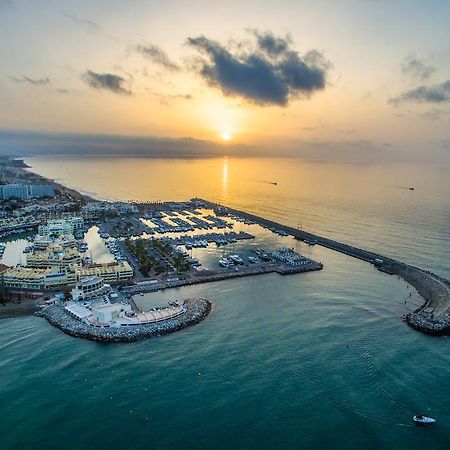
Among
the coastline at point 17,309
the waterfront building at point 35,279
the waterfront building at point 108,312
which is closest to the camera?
the waterfront building at point 108,312

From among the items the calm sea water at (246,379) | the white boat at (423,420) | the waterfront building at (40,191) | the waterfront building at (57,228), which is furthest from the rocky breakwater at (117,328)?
the waterfront building at (40,191)

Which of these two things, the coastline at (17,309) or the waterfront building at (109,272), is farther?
the waterfront building at (109,272)

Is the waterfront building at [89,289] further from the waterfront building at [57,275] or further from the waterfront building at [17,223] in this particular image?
the waterfront building at [17,223]

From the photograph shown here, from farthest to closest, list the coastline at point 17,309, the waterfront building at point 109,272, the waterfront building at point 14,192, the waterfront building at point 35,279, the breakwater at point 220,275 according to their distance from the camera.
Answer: the waterfront building at point 14,192 → the waterfront building at point 109,272 → the breakwater at point 220,275 → the waterfront building at point 35,279 → the coastline at point 17,309

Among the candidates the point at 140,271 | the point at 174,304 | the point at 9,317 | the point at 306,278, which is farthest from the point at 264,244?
the point at 9,317

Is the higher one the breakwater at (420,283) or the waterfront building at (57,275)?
the breakwater at (420,283)

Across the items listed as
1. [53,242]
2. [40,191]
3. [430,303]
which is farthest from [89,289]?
[40,191]
